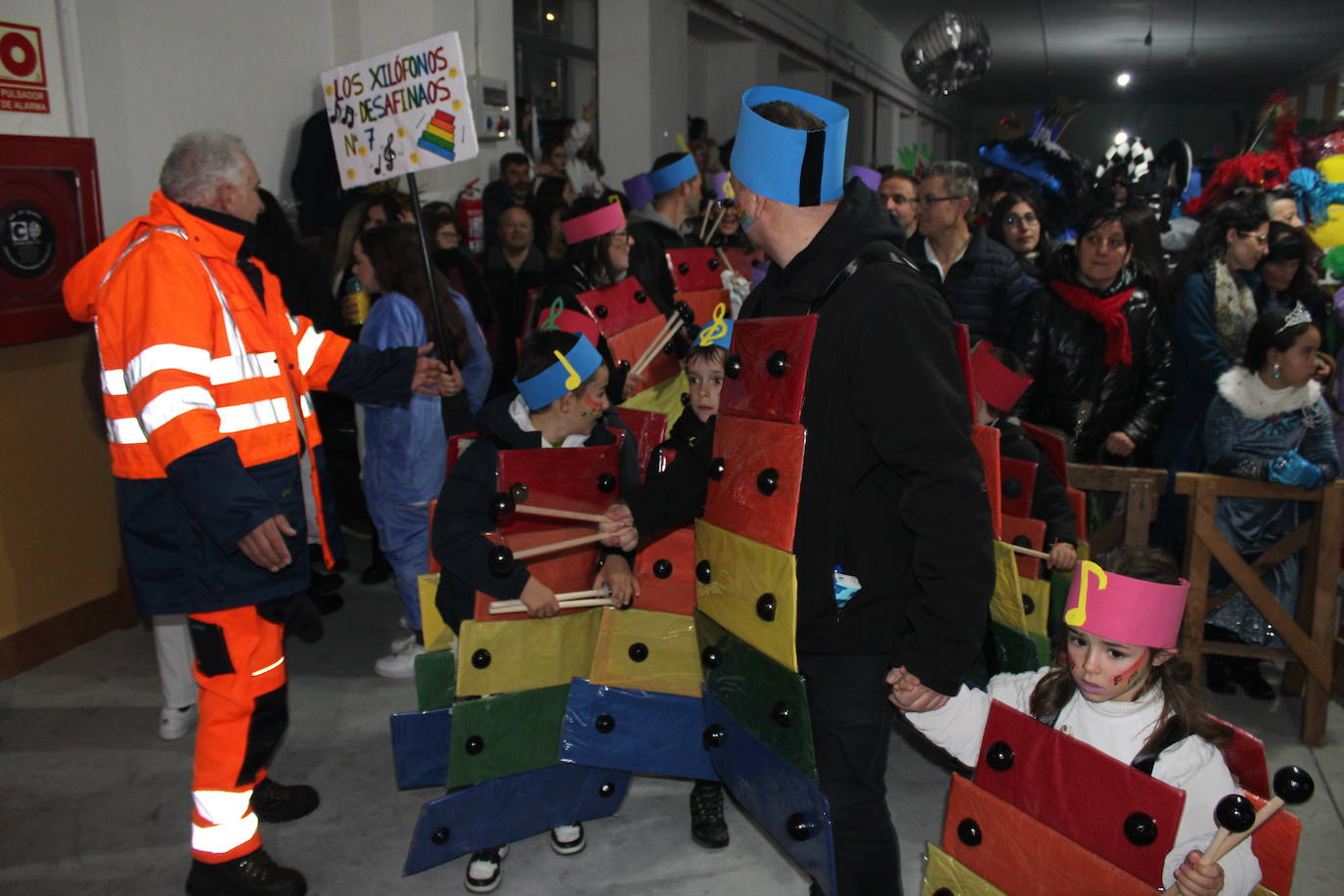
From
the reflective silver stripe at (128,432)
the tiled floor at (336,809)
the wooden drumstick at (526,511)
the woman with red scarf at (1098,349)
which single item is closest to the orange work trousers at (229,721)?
the tiled floor at (336,809)

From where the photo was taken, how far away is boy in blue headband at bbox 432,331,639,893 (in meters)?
2.67

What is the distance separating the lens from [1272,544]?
383 cm

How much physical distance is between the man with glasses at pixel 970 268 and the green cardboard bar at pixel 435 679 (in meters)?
2.74

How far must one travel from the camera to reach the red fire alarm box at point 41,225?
398 centimetres

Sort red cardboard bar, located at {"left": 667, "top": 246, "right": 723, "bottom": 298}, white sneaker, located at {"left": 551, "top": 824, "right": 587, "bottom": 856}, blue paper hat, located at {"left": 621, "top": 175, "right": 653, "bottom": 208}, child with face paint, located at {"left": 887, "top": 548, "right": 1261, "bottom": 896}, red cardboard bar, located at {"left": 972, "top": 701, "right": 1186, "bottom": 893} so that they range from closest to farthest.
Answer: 1. red cardboard bar, located at {"left": 972, "top": 701, "right": 1186, "bottom": 893}
2. child with face paint, located at {"left": 887, "top": 548, "right": 1261, "bottom": 896}
3. white sneaker, located at {"left": 551, "top": 824, "right": 587, "bottom": 856}
4. red cardboard bar, located at {"left": 667, "top": 246, "right": 723, "bottom": 298}
5. blue paper hat, located at {"left": 621, "top": 175, "right": 653, "bottom": 208}

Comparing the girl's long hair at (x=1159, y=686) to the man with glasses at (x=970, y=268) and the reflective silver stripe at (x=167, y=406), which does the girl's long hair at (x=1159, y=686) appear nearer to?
the reflective silver stripe at (x=167, y=406)

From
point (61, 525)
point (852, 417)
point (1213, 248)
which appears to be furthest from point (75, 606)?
point (1213, 248)

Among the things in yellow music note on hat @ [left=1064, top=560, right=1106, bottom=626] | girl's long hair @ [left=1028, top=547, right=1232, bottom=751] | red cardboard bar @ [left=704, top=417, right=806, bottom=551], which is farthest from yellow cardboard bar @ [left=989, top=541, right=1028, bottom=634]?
red cardboard bar @ [left=704, top=417, right=806, bottom=551]

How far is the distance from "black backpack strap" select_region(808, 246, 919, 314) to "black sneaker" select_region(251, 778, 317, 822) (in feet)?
7.37

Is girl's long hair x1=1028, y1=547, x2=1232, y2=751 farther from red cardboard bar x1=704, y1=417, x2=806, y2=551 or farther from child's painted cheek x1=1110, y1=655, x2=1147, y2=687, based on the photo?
red cardboard bar x1=704, y1=417, x2=806, y2=551

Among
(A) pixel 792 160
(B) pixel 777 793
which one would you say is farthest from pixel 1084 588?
(A) pixel 792 160

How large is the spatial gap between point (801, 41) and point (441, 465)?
11583 millimetres

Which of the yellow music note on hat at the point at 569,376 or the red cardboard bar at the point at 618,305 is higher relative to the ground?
the red cardboard bar at the point at 618,305

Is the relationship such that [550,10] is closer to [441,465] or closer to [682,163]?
[682,163]
